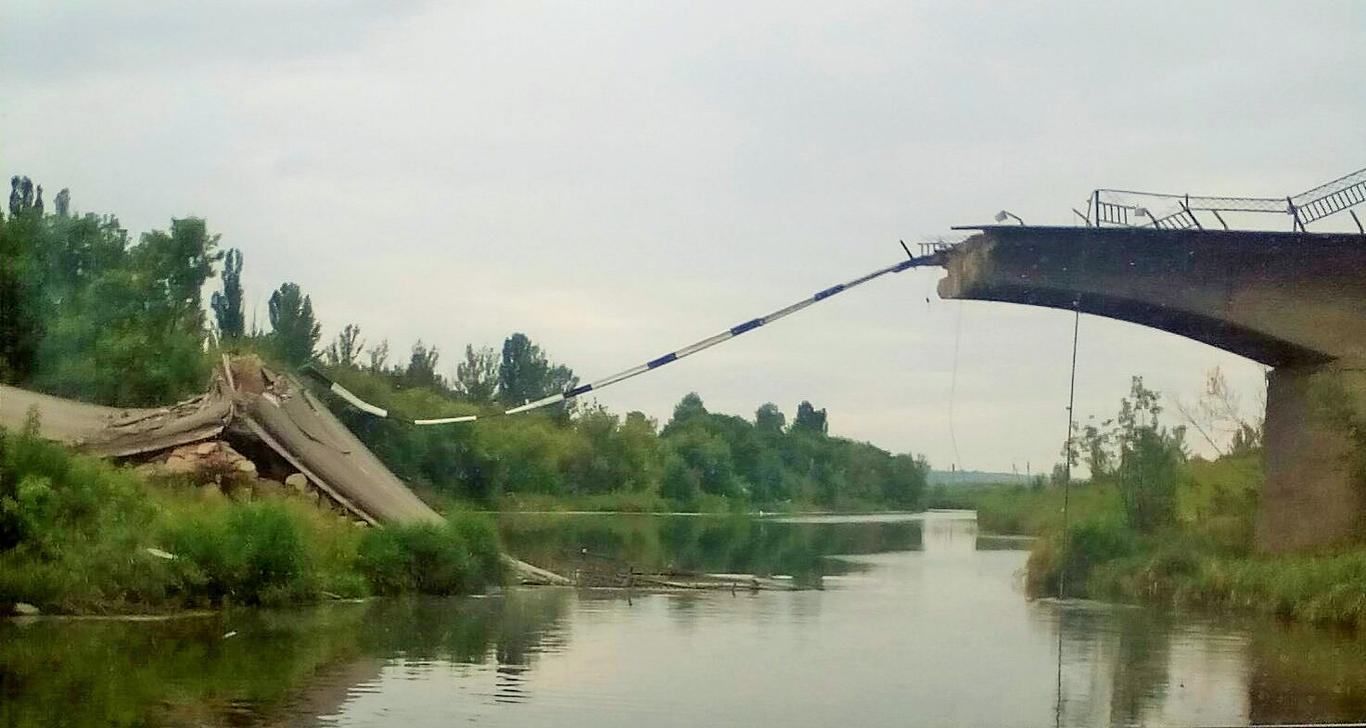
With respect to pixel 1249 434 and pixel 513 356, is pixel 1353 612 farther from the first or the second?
pixel 513 356

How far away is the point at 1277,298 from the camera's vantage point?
22.7m

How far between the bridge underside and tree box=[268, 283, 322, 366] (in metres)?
9.16

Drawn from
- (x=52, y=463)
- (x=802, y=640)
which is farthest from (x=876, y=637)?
(x=52, y=463)

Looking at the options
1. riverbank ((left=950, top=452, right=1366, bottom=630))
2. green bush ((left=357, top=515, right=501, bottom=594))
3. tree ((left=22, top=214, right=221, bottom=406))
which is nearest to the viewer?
green bush ((left=357, top=515, right=501, bottom=594))

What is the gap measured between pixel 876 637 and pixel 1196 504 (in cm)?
875

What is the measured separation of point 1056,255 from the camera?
73.3ft

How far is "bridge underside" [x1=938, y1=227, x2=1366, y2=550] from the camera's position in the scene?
879 inches

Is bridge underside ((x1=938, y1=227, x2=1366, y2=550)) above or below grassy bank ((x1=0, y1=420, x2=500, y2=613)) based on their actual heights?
above

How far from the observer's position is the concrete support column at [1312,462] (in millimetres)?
22250

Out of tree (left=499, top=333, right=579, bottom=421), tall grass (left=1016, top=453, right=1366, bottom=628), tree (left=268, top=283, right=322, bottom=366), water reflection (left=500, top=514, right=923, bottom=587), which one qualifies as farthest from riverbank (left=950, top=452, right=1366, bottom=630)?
tree (left=268, top=283, right=322, bottom=366)

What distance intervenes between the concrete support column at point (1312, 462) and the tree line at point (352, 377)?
506 cm

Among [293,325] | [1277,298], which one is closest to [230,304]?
[293,325]

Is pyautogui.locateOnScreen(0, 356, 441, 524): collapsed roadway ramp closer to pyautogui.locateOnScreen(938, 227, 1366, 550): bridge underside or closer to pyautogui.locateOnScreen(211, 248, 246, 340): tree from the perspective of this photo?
pyautogui.locateOnScreen(211, 248, 246, 340): tree

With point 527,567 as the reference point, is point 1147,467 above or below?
above
